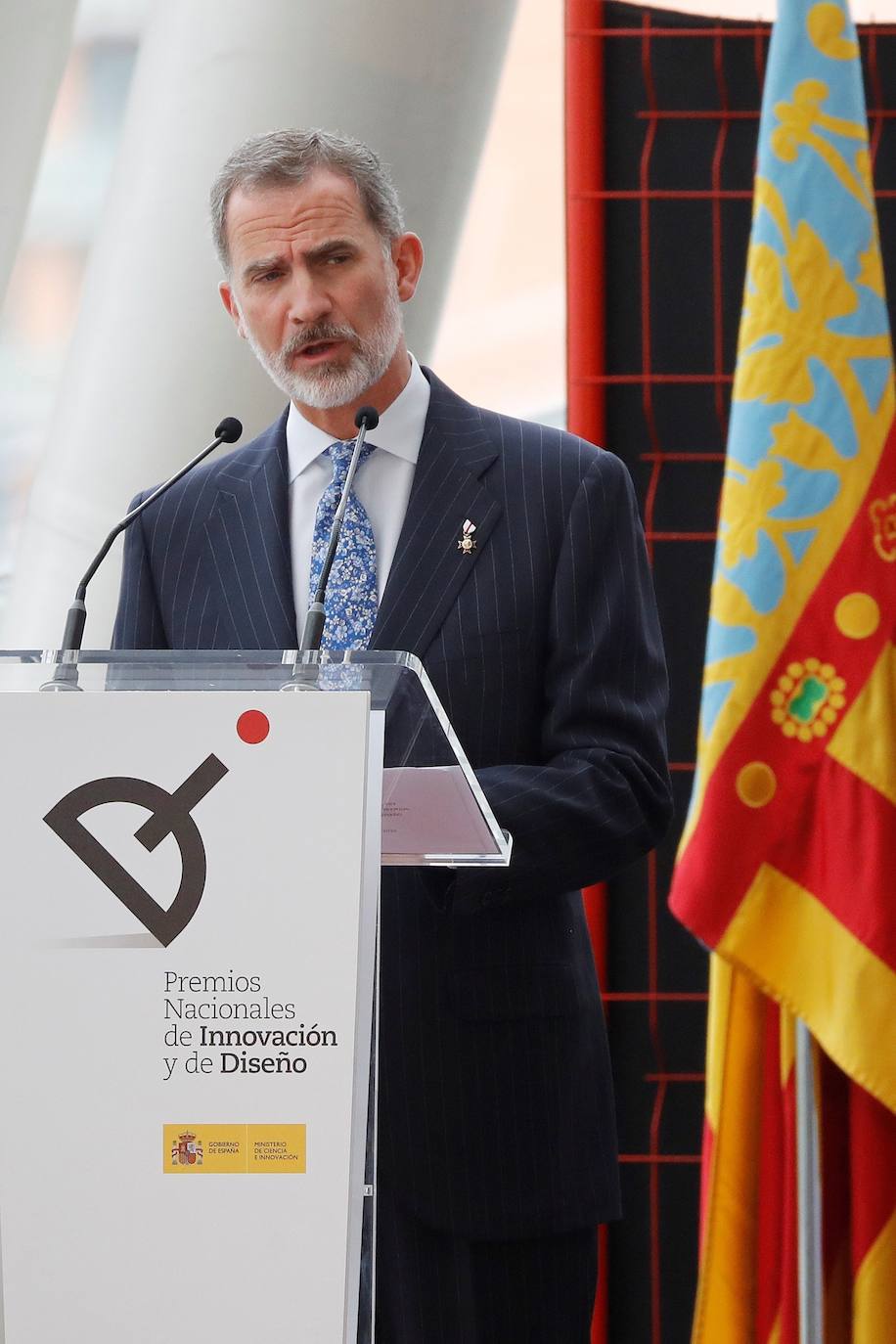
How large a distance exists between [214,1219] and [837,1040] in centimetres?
79

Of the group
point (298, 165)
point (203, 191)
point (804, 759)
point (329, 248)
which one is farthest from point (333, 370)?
point (203, 191)

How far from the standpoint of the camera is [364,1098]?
111 cm

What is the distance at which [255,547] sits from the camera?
1.89m

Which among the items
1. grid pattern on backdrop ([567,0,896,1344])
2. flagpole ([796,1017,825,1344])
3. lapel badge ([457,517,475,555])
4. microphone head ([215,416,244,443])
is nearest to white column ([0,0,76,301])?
grid pattern on backdrop ([567,0,896,1344])

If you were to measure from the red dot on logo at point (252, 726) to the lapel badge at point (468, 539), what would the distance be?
2.37 ft

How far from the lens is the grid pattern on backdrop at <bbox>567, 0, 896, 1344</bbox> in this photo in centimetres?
253

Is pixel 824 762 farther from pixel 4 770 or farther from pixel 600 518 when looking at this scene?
pixel 4 770

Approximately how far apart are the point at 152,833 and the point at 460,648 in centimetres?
71

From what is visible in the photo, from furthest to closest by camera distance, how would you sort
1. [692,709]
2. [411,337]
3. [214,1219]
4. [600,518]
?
1. [411,337]
2. [692,709]
3. [600,518]
4. [214,1219]

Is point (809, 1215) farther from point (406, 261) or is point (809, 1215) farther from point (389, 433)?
point (406, 261)

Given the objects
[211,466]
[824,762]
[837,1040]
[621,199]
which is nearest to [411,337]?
[621,199]

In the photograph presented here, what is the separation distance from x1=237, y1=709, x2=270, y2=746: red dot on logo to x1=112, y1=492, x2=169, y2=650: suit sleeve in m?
0.80

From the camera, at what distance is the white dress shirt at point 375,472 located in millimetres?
1896

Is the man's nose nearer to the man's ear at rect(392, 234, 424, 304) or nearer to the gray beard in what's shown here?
the gray beard
